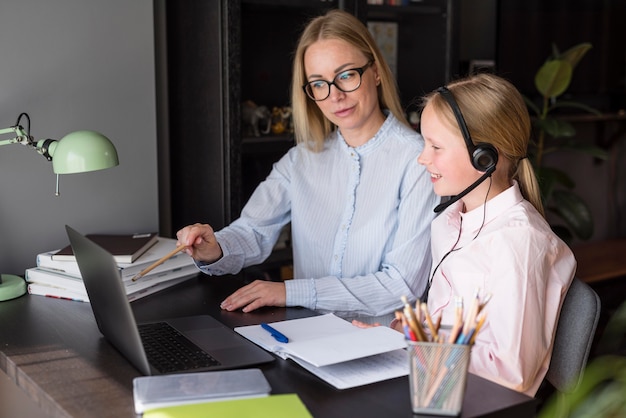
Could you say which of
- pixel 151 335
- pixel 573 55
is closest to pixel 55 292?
pixel 151 335

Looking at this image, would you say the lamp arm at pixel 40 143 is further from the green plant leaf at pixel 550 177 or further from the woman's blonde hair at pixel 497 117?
the green plant leaf at pixel 550 177

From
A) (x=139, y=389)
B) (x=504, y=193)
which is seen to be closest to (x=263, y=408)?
(x=139, y=389)

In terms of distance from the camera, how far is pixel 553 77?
338 centimetres

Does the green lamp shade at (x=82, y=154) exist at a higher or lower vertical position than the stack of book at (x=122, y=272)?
higher

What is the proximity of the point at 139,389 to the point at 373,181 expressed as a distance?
101 centimetres

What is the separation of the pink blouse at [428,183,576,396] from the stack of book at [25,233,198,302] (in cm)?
69

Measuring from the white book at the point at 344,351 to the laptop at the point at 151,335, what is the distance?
0.05 meters

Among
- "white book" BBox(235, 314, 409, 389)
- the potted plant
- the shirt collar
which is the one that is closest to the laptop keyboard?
"white book" BBox(235, 314, 409, 389)

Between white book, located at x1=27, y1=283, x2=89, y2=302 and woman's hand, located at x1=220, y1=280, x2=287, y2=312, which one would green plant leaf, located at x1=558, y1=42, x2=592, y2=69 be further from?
white book, located at x1=27, y1=283, x2=89, y2=302

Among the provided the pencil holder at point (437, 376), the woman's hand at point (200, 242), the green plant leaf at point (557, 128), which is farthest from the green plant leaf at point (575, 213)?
the pencil holder at point (437, 376)

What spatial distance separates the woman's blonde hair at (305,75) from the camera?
2123 mm

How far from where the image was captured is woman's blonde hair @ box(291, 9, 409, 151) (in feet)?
6.97

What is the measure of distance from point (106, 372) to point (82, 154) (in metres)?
0.53

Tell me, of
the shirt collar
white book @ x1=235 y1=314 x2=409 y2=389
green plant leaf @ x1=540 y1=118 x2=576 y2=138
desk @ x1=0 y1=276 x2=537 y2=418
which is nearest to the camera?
desk @ x1=0 y1=276 x2=537 y2=418
